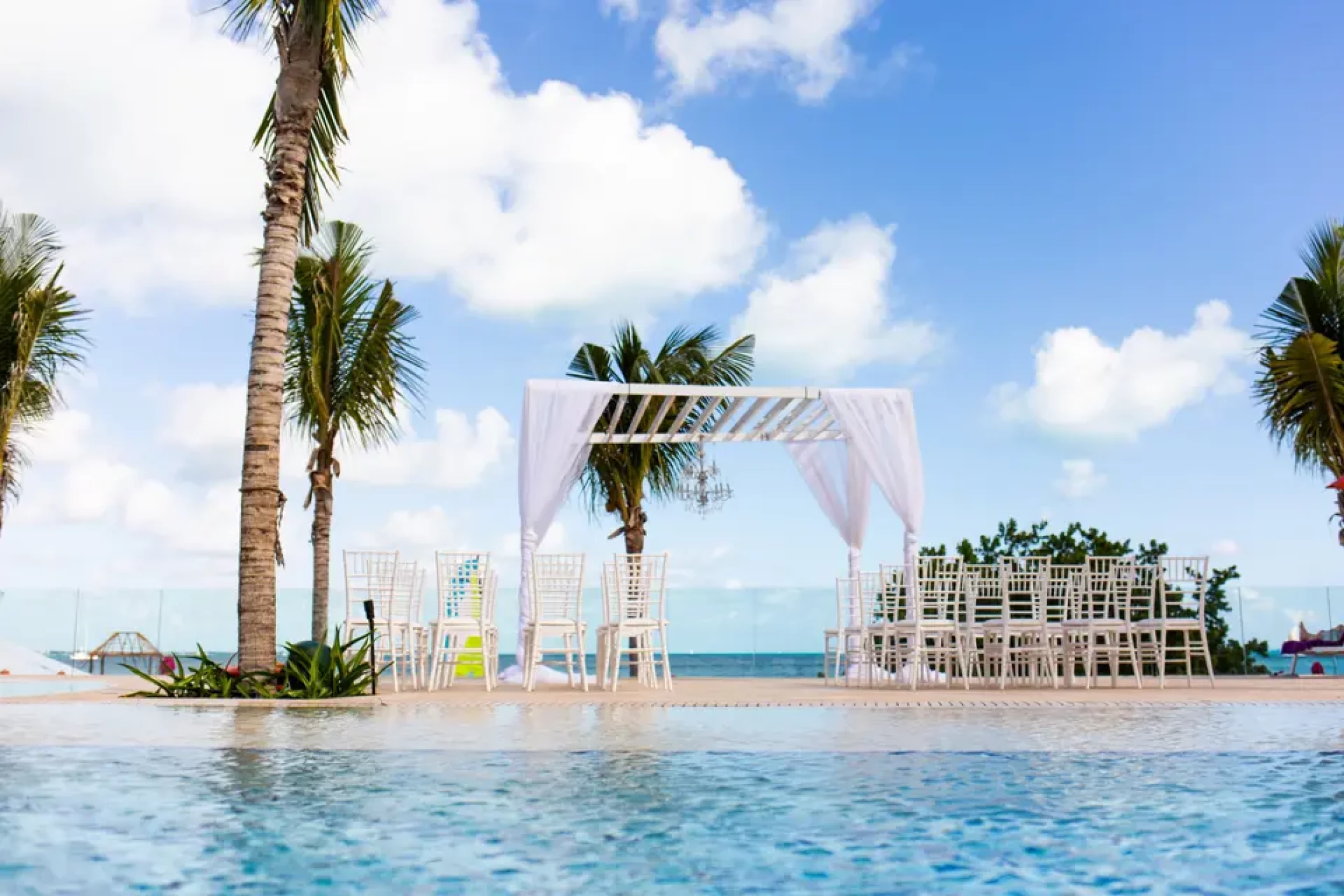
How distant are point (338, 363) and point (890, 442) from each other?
19.3 ft

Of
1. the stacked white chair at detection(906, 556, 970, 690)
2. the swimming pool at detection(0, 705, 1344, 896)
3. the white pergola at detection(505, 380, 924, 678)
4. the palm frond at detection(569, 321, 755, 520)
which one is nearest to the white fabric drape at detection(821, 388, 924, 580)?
the white pergola at detection(505, 380, 924, 678)

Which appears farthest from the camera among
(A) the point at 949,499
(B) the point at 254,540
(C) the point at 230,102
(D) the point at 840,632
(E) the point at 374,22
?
(A) the point at 949,499

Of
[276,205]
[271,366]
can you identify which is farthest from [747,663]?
[276,205]

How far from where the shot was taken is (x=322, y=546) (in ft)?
39.5

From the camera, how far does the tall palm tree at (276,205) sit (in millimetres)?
7324

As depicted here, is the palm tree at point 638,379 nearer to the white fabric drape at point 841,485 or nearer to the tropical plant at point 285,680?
the white fabric drape at point 841,485

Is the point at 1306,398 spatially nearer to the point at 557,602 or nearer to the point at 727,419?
the point at 727,419

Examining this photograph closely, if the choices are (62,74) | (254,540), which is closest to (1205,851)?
(254,540)

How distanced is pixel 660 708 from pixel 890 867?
4.16m

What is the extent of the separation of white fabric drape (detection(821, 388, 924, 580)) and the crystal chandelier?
122 inches

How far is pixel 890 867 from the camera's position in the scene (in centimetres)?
209

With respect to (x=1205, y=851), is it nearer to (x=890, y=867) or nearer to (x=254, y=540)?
(x=890, y=867)

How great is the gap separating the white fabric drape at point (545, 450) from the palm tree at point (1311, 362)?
7.30m

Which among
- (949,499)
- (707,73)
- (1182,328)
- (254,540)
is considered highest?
(707,73)
